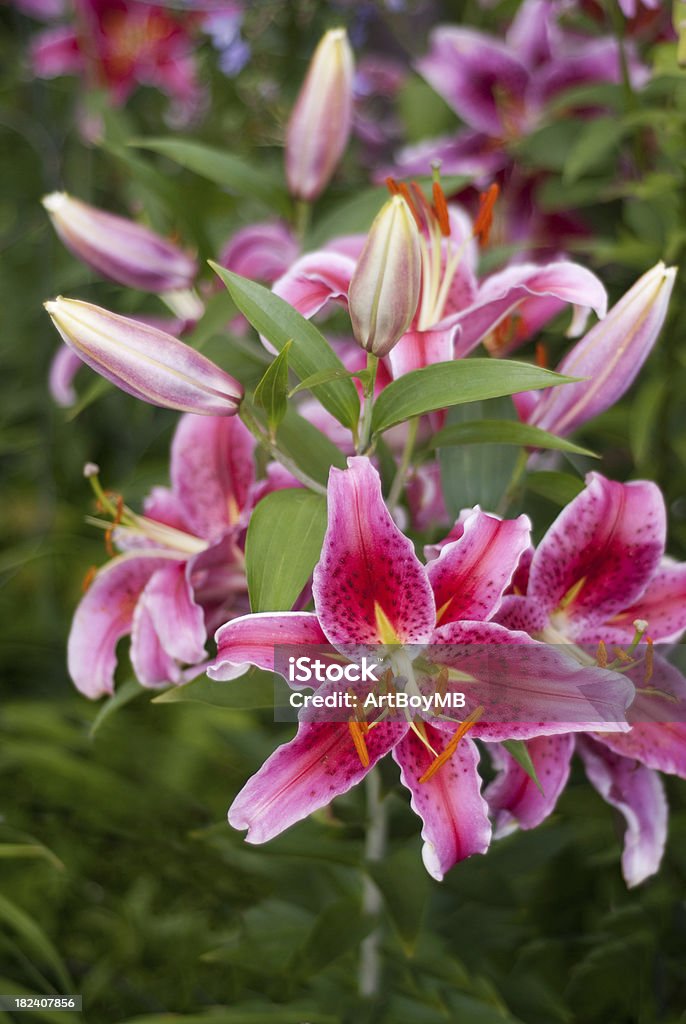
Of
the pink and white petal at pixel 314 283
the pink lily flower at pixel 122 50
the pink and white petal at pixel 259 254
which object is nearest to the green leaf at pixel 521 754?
the pink and white petal at pixel 314 283

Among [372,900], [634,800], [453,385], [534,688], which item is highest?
A: [453,385]

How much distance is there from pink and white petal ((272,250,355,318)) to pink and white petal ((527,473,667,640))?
0.53 ft

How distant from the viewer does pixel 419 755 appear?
443 mm

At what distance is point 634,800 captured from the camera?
1.66 feet

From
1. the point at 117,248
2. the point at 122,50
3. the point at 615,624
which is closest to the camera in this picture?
the point at 615,624

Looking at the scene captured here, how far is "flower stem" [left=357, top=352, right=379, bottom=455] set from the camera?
0.45 metres

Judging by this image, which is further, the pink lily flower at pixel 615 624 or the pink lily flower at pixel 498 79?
the pink lily flower at pixel 498 79

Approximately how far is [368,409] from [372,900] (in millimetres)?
373

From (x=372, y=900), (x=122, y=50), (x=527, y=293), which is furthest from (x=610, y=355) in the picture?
(x=122, y=50)

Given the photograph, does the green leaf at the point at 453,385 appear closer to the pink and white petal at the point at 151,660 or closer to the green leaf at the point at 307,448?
the green leaf at the point at 307,448

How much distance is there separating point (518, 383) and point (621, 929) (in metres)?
0.49

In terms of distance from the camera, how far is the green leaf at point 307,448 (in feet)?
1.63

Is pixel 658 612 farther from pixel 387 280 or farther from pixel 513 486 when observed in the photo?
pixel 387 280

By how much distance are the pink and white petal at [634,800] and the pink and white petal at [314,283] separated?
26cm
